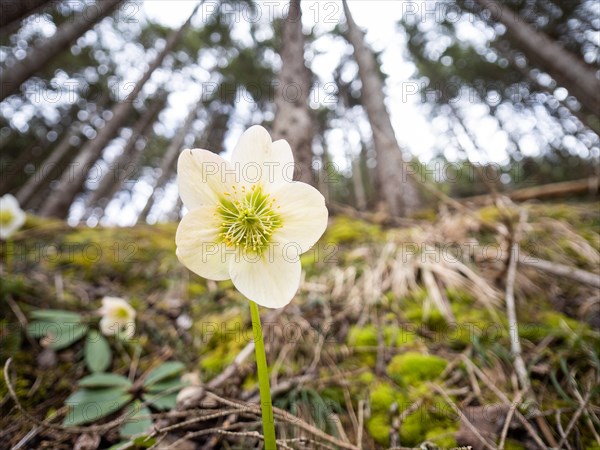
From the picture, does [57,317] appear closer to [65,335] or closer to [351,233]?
[65,335]

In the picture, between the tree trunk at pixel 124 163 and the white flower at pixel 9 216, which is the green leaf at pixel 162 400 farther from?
the tree trunk at pixel 124 163

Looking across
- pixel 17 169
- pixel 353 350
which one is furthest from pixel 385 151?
pixel 17 169

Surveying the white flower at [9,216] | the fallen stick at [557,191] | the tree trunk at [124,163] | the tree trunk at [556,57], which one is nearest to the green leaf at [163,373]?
the white flower at [9,216]

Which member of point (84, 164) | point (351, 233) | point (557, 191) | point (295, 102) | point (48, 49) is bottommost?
point (351, 233)

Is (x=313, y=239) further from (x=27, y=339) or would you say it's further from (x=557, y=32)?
(x=557, y=32)

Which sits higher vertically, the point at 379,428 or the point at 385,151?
the point at 385,151

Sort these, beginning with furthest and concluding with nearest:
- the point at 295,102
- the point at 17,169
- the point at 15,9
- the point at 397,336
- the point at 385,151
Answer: the point at 17,169
the point at 385,151
the point at 295,102
the point at 15,9
the point at 397,336

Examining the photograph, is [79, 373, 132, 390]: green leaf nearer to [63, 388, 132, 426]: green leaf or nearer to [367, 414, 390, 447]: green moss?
[63, 388, 132, 426]: green leaf
